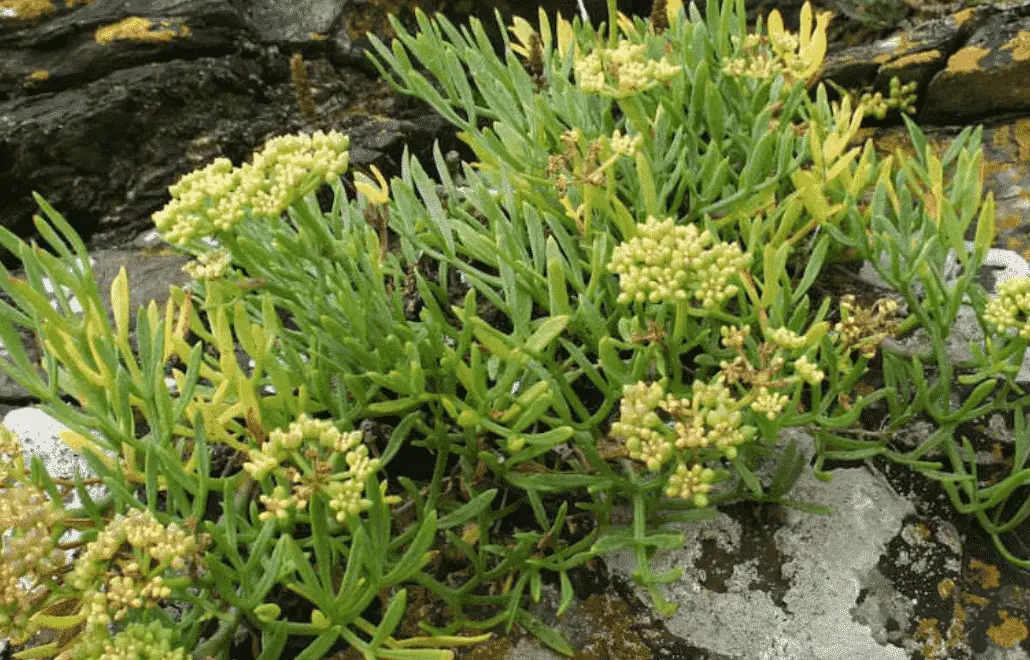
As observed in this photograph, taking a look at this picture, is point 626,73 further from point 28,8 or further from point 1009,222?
point 28,8

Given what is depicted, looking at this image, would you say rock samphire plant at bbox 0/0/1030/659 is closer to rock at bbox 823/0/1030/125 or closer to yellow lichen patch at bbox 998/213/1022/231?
yellow lichen patch at bbox 998/213/1022/231

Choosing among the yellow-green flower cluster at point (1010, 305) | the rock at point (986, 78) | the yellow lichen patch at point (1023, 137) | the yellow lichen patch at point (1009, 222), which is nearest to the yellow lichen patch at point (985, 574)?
the yellow-green flower cluster at point (1010, 305)

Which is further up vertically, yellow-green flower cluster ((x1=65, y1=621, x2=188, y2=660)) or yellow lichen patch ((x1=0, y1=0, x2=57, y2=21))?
yellow lichen patch ((x1=0, y1=0, x2=57, y2=21))

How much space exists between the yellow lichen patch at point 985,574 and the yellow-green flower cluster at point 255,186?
3.94 feet

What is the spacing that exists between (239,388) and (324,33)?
2067mm

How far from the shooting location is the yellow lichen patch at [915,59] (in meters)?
2.55

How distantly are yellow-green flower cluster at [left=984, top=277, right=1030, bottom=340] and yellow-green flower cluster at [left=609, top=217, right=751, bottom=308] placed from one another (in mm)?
449

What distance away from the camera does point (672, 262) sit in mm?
1240

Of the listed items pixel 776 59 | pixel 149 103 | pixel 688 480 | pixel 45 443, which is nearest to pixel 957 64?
pixel 776 59

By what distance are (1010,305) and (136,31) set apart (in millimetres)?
2588

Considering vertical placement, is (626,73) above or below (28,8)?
below

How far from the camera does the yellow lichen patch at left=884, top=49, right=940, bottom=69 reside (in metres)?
2.55

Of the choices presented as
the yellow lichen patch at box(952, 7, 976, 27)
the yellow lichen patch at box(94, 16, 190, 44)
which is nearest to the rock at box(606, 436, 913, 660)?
the yellow lichen patch at box(952, 7, 976, 27)

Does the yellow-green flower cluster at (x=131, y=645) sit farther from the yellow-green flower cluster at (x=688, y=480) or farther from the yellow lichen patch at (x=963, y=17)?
the yellow lichen patch at (x=963, y=17)
